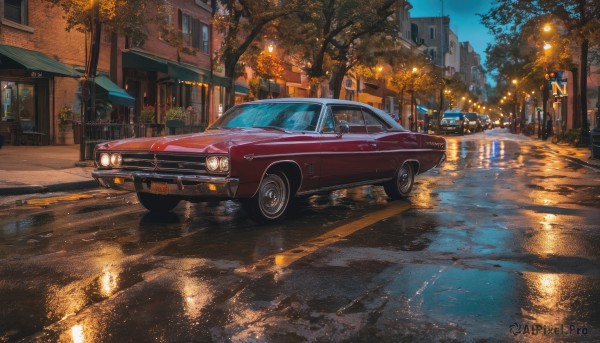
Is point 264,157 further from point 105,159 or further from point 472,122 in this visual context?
point 472,122

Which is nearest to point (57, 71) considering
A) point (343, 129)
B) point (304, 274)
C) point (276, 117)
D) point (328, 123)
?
point (276, 117)

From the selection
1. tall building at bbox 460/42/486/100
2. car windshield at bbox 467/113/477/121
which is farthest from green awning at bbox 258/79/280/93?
tall building at bbox 460/42/486/100

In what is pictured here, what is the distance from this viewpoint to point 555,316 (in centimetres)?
420

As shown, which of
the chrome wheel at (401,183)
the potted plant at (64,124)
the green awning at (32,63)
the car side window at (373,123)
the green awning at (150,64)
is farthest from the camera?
the green awning at (150,64)

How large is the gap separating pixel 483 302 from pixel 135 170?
462 centimetres

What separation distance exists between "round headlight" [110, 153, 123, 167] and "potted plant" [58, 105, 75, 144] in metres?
17.1

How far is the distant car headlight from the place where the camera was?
23.1ft

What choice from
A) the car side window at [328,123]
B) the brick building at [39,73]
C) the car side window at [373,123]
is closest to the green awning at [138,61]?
the brick building at [39,73]

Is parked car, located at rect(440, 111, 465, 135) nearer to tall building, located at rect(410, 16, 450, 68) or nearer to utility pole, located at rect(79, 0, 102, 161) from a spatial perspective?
tall building, located at rect(410, 16, 450, 68)

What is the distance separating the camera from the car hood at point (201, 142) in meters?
7.14

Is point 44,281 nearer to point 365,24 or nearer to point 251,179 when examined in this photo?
point 251,179

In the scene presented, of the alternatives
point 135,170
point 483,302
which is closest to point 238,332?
point 483,302

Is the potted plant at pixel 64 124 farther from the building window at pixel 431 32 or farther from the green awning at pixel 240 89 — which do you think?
the building window at pixel 431 32

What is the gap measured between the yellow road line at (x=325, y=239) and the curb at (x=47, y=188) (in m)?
5.64
